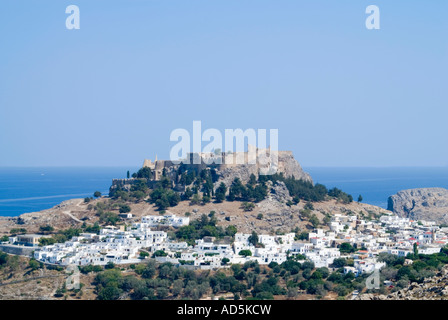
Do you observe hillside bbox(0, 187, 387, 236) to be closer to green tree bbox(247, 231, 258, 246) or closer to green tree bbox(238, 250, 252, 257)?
green tree bbox(247, 231, 258, 246)

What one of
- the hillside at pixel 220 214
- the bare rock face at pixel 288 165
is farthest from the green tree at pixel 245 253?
the bare rock face at pixel 288 165

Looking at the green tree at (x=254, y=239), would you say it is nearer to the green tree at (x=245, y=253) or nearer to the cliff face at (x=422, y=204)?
the green tree at (x=245, y=253)

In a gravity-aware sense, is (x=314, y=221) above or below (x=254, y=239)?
above

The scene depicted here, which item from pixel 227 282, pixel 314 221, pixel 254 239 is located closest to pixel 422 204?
pixel 314 221

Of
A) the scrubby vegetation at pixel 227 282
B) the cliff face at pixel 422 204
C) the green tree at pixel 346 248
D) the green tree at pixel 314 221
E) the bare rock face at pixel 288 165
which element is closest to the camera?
the scrubby vegetation at pixel 227 282

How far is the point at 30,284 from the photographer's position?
25094mm

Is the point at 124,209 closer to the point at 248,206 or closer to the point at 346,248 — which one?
the point at 248,206

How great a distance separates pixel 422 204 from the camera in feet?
151

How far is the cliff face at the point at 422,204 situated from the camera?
144 feet

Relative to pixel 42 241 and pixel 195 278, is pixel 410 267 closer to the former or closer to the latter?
pixel 195 278

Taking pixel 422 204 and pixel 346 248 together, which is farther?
pixel 422 204

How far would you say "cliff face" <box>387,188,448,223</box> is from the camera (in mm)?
43969

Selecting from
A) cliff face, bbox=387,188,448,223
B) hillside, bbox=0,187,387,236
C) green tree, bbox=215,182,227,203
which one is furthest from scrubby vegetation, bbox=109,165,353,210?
cliff face, bbox=387,188,448,223

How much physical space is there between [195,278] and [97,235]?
6941mm
